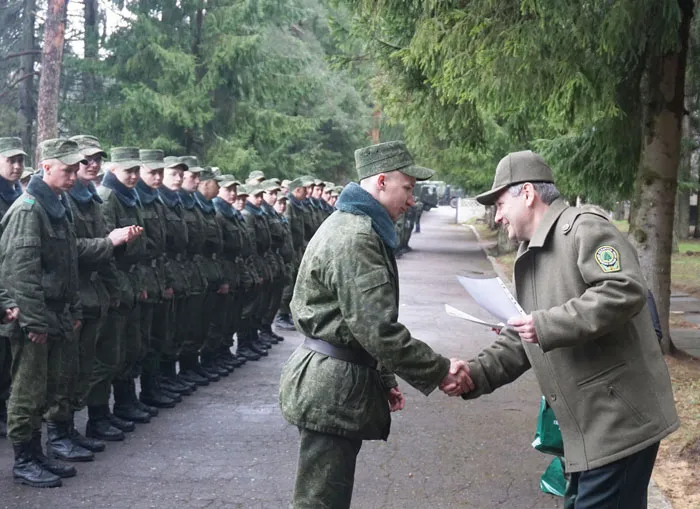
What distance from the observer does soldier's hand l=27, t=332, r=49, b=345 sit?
6504mm

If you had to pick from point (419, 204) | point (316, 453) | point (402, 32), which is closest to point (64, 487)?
point (316, 453)

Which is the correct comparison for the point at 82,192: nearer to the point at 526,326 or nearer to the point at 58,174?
the point at 58,174

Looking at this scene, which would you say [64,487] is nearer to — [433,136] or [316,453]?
[316,453]

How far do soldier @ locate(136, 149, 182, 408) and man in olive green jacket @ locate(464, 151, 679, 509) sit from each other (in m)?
5.33

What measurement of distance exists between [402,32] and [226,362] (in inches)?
200

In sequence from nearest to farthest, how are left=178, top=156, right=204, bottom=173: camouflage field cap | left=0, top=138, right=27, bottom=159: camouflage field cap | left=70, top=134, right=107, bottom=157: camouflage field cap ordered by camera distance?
left=70, top=134, right=107, bottom=157: camouflage field cap, left=0, top=138, right=27, bottom=159: camouflage field cap, left=178, top=156, right=204, bottom=173: camouflage field cap

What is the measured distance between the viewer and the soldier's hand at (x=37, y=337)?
6.50 meters

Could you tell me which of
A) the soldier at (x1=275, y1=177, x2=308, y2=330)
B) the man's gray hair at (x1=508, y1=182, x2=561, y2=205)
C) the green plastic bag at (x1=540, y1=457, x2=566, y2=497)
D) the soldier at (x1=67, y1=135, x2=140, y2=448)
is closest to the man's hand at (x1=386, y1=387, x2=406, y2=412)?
the man's gray hair at (x1=508, y1=182, x2=561, y2=205)

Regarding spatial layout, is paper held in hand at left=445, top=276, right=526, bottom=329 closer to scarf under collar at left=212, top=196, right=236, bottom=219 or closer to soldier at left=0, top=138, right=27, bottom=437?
soldier at left=0, top=138, right=27, bottom=437

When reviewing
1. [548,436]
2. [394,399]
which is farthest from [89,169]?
[548,436]

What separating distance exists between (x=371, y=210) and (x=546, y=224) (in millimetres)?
792

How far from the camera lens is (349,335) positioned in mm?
4164

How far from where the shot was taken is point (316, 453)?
421cm

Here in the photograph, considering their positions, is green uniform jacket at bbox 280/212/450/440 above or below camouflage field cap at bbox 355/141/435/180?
below
